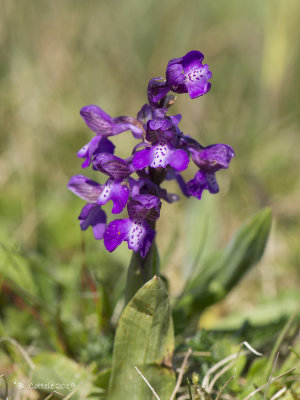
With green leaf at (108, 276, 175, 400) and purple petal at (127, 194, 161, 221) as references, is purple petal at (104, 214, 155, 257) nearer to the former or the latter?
purple petal at (127, 194, 161, 221)

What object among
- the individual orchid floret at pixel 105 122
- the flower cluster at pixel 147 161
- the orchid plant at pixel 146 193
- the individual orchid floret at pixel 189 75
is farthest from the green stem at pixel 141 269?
the individual orchid floret at pixel 189 75

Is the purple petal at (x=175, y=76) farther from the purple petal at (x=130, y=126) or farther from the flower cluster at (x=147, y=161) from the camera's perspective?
the purple petal at (x=130, y=126)

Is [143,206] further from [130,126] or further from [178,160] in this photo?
[130,126]

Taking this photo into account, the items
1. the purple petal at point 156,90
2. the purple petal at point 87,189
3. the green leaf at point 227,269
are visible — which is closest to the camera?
the purple petal at point 156,90

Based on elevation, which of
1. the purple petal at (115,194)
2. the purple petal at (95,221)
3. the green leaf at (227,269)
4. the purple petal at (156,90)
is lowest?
the green leaf at (227,269)

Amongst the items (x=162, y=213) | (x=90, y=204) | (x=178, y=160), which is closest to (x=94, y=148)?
(x=90, y=204)

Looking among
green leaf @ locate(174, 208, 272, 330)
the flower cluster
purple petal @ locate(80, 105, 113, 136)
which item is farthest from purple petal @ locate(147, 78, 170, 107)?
green leaf @ locate(174, 208, 272, 330)

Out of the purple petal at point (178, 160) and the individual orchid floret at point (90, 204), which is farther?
the individual orchid floret at point (90, 204)

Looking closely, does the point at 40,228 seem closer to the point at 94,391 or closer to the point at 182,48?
the point at 94,391
